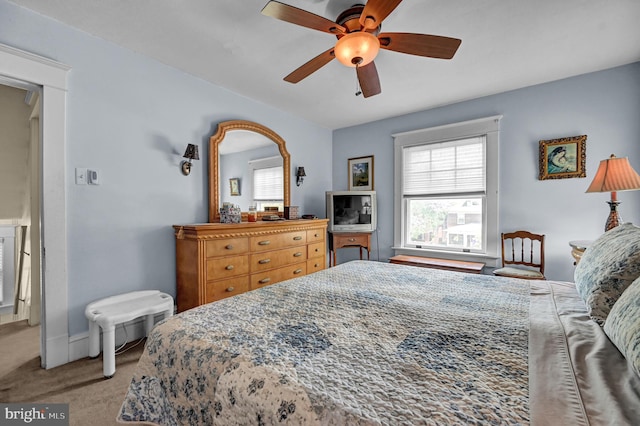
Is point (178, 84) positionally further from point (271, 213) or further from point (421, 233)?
point (421, 233)

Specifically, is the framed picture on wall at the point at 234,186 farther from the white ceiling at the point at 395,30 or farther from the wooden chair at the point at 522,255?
the wooden chair at the point at 522,255

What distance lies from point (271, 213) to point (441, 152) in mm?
2408

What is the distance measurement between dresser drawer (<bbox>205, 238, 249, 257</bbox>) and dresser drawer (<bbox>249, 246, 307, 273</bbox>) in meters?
0.15

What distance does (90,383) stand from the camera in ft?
6.17

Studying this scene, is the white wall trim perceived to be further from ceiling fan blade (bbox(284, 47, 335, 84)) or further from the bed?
ceiling fan blade (bbox(284, 47, 335, 84))

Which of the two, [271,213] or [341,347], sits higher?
[271,213]

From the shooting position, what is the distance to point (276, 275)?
A: 10.5ft

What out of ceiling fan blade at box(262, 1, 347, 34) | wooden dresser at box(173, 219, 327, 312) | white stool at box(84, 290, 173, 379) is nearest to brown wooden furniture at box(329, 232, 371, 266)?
wooden dresser at box(173, 219, 327, 312)

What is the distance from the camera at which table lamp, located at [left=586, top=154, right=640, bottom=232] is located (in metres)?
2.23

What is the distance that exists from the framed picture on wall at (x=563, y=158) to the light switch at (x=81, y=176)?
4362 millimetres

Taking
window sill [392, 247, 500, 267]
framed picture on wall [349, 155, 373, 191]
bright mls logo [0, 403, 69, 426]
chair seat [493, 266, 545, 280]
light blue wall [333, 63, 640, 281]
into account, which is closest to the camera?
bright mls logo [0, 403, 69, 426]

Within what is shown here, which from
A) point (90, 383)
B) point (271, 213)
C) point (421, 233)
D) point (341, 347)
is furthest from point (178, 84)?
point (421, 233)

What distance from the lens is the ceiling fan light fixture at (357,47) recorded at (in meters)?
1.65

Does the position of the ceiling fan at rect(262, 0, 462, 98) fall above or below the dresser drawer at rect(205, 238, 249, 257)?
above
